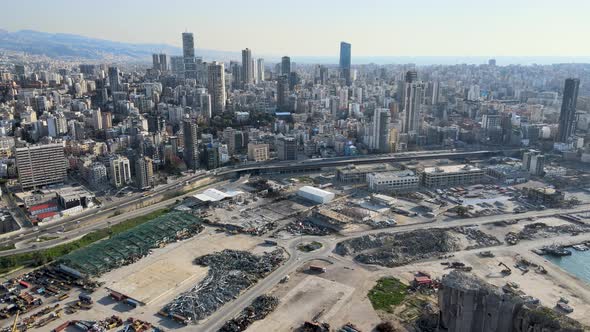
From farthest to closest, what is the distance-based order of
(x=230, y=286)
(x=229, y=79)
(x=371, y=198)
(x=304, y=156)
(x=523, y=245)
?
(x=229, y=79)
(x=304, y=156)
(x=371, y=198)
(x=523, y=245)
(x=230, y=286)

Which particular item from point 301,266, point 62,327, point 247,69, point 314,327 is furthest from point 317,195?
point 247,69

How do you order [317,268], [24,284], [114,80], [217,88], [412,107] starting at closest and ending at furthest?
1. [24,284]
2. [317,268]
3. [412,107]
4. [217,88]
5. [114,80]

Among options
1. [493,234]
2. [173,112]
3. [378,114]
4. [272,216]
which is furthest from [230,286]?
[173,112]

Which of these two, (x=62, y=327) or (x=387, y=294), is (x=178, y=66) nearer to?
(x=62, y=327)

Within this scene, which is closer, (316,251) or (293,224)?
(316,251)

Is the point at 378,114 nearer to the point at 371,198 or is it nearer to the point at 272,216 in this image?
the point at 371,198

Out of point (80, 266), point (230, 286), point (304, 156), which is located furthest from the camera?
point (304, 156)

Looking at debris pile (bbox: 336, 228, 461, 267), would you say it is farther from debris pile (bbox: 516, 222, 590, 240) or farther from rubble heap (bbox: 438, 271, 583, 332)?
rubble heap (bbox: 438, 271, 583, 332)
